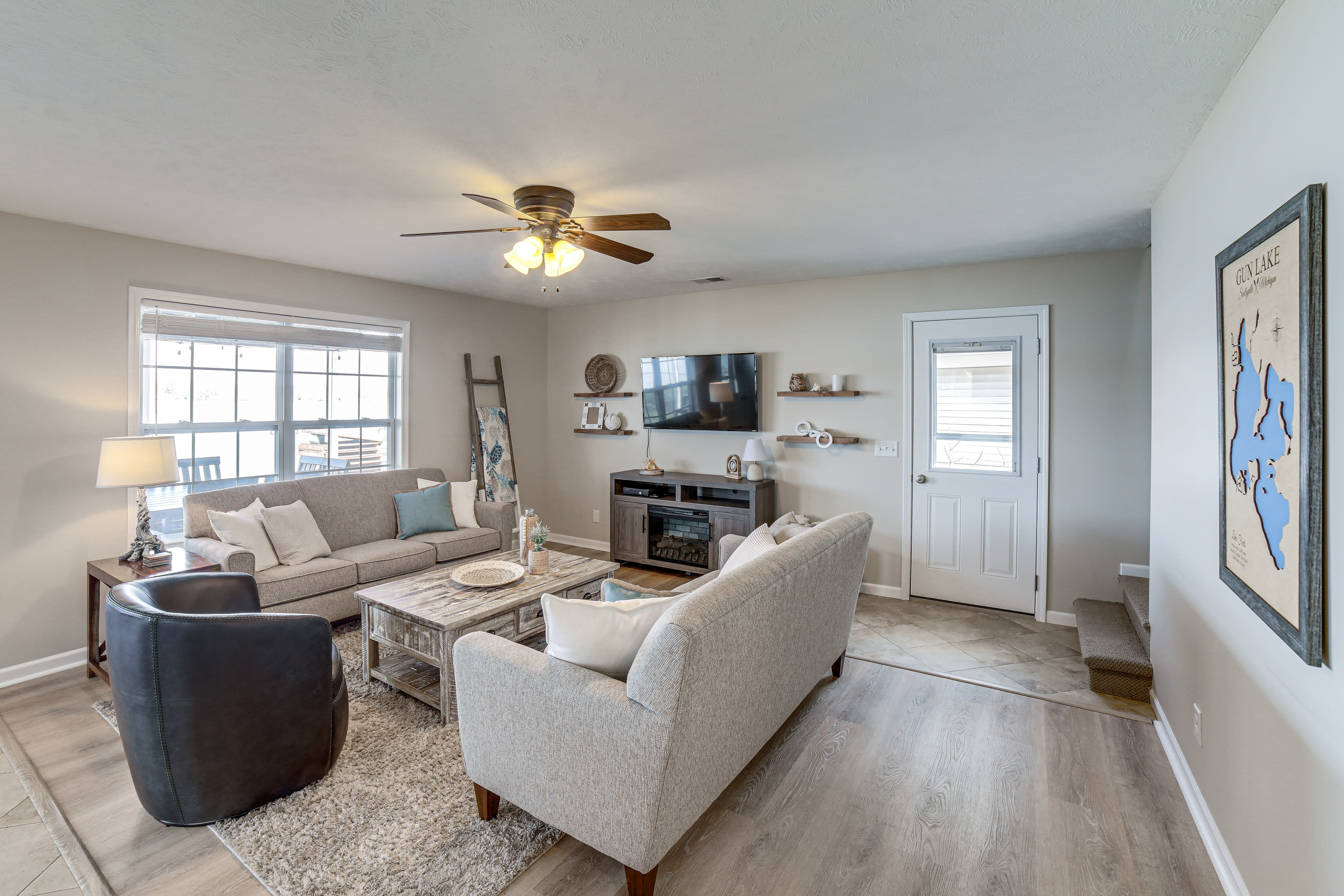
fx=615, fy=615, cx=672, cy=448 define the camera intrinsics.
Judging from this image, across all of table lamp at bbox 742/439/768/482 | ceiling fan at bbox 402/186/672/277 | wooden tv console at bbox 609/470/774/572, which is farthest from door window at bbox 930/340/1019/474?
ceiling fan at bbox 402/186/672/277

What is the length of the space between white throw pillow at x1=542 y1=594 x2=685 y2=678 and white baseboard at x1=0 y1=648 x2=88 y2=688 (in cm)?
335

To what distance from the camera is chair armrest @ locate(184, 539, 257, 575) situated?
3.30 metres

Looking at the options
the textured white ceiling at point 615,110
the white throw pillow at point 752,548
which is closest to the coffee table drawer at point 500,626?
the white throw pillow at point 752,548

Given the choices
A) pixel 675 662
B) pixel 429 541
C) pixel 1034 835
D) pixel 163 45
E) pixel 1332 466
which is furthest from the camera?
pixel 429 541

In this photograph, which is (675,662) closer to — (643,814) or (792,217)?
(643,814)

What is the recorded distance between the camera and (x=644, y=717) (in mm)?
1641

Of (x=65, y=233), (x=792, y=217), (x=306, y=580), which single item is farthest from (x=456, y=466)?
(x=792, y=217)

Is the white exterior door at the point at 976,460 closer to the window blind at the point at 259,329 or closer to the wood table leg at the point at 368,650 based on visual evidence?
the wood table leg at the point at 368,650

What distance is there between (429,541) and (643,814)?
318 centimetres

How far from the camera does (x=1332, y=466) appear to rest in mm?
1279

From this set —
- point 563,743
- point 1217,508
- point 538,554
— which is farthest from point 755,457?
point 563,743

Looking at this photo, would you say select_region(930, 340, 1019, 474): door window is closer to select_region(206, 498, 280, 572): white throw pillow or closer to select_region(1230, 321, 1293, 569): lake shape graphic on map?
select_region(1230, 321, 1293, 569): lake shape graphic on map

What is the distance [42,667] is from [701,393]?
4.53 meters

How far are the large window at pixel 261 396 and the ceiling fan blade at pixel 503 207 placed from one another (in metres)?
2.60
